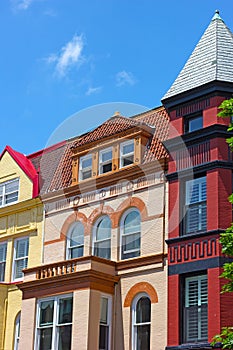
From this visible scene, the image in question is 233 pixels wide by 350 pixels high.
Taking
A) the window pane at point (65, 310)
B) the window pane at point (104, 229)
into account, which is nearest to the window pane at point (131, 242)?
the window pane at point (104, 229)

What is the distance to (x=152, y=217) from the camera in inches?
1067

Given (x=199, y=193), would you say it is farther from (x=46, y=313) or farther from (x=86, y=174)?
(x=46, y=313)

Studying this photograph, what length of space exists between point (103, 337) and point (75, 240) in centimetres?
493

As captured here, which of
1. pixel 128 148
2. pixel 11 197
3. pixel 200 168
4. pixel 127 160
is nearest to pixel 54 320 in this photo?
pixel 127 160

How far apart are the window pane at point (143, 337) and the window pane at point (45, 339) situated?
3.32m

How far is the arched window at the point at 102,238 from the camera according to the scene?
2848 centimetres

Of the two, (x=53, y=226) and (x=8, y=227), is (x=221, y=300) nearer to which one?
(x=53, y=226)

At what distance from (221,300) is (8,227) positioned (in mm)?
12818

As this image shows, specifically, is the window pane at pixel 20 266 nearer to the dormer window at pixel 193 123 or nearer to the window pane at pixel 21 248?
the window pane at pixel 21 248

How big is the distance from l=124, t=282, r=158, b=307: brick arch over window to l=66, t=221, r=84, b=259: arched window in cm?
349

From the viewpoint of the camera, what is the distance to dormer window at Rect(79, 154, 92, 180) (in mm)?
30531

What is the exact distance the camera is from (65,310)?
26609 mm

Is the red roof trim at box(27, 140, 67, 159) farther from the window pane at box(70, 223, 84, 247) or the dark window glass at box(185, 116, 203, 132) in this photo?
the dark window glass at box(185, 116, 203, 132)

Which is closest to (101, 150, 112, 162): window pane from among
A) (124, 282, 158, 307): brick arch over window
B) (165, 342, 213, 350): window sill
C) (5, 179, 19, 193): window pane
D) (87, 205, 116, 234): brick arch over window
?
(87, 205, 116, 234): brick arch over window
